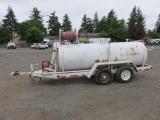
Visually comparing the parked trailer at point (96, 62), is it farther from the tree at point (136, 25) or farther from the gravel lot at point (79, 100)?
the tree at point (136, 25)

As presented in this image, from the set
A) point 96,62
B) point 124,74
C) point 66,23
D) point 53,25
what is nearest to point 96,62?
point 96,62

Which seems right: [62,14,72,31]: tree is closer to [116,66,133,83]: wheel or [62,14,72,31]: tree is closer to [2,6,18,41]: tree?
[2,6,18,41]: tree

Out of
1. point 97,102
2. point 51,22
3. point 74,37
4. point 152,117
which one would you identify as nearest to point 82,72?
point 74,37

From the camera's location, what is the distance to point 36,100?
732cm

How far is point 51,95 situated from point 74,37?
2900 mm

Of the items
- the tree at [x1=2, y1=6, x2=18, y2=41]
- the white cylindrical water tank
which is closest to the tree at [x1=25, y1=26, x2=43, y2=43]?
the tree at [x1=2, y1=6, x2=18, y2=41]

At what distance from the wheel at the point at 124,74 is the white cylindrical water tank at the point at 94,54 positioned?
456mm

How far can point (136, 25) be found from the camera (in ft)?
229

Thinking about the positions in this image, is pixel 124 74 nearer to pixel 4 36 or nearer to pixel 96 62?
pixel 96 62

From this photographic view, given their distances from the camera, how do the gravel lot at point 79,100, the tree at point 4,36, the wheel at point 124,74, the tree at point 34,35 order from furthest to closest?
the tree at point 4,36, the tree at point 34,35, the wheel at point 124,74, the gravel lot at point 79,100

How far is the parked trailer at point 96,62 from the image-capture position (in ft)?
30.0

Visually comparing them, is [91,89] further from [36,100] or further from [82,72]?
[36,100]

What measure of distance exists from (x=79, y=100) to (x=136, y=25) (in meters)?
66.3

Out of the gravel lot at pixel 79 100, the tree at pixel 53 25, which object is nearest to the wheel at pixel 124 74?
the gravel lot at pixel 79 100
